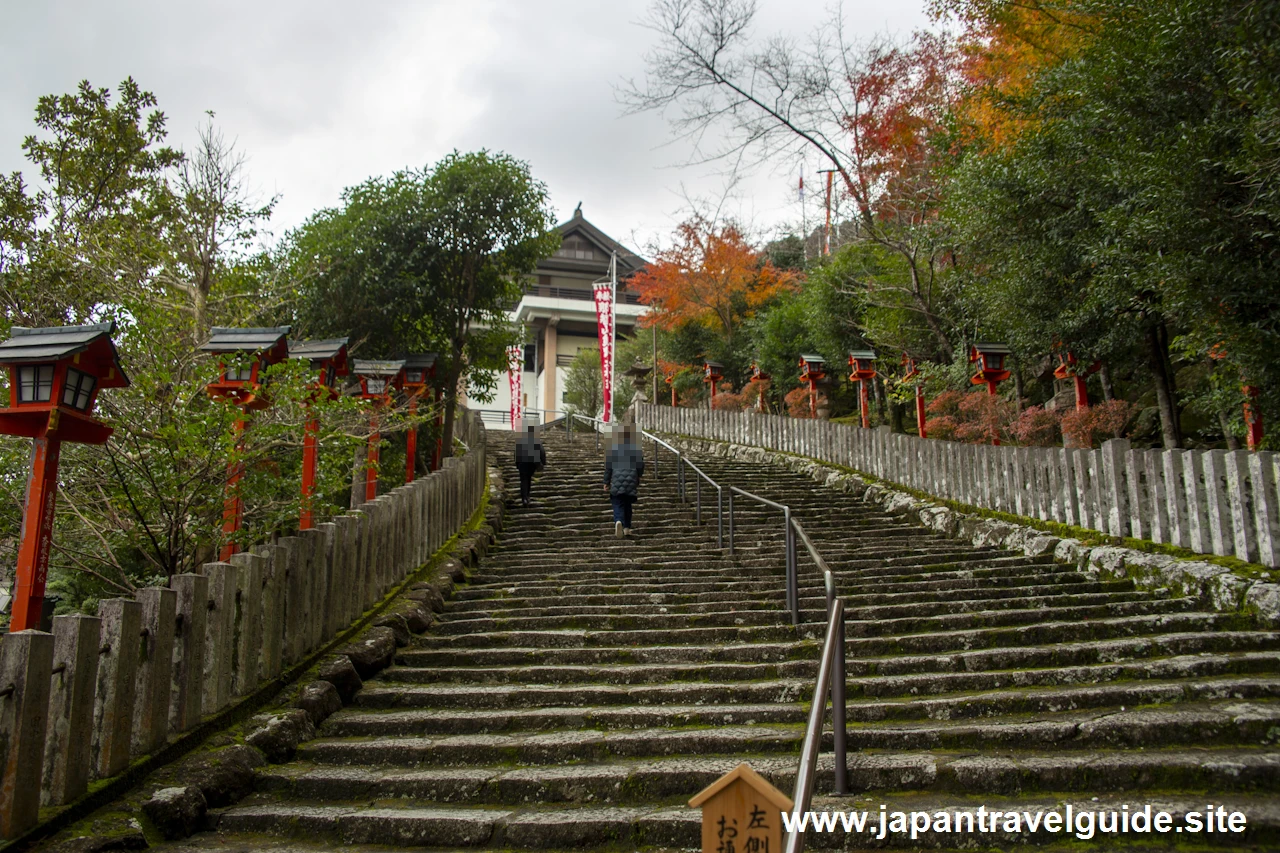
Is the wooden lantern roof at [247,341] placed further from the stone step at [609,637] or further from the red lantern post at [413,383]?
the red lantern post at [413,383]

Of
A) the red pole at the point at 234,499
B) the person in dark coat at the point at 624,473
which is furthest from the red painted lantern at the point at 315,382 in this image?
the person in dark coat at the point at 624,473

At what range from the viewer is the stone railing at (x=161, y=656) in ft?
10.5

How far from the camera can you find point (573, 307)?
34312 millimetres

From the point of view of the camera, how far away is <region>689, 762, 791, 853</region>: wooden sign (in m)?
2.08

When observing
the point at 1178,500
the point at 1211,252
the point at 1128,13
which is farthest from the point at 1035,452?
the point at 1128,13

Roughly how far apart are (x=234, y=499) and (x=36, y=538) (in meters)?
2.44

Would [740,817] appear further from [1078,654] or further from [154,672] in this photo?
[1078,654]

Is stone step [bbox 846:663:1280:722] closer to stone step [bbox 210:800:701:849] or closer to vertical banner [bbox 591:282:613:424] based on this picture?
stone step [bbox 210:800:701:849]

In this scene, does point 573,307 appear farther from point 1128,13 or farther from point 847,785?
point 847,785

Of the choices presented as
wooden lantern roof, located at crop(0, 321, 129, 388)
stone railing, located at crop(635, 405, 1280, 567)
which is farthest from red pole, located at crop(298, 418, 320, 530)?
stone railing, located at crop(635, 405, 1280, 567)

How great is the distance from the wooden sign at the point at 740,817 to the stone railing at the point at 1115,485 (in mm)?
5661

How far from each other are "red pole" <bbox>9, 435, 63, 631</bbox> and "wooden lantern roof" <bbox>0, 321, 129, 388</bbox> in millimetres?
420

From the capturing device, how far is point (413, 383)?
12211 millimetres

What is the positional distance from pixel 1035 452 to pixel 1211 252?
2756 mm
